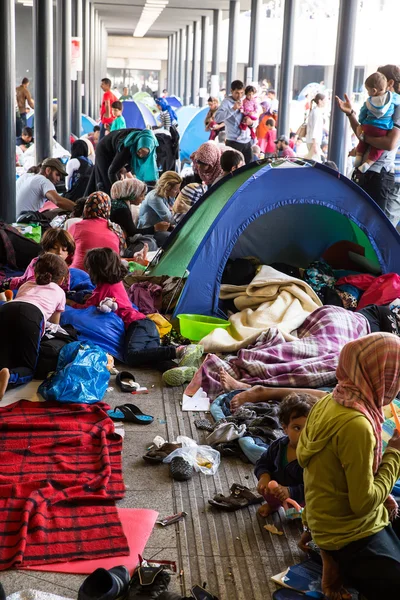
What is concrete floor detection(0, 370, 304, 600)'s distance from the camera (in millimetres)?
2750

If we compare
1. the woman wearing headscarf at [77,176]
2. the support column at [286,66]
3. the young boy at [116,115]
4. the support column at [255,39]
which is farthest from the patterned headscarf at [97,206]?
the support column at [255,39]

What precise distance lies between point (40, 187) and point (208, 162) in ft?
8.42

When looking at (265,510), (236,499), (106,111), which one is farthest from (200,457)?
(106,111)

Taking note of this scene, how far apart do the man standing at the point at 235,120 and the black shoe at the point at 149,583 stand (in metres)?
9.11

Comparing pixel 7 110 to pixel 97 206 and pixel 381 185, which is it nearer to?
pixel 97 206

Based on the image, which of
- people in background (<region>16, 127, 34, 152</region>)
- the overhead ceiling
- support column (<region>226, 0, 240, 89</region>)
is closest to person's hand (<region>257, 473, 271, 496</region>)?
people in background (<region>16, 127, 34, 152</region>)

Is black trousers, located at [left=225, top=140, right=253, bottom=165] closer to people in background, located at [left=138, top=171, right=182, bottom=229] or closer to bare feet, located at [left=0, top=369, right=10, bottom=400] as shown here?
people in background, located at [left=138, top=171, right=182, bottom=229]

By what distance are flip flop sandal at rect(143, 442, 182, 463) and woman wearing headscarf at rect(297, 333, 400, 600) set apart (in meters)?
1.21

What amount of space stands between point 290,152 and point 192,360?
711 cm

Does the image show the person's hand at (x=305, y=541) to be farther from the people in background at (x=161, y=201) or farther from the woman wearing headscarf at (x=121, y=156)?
the woman wearing headscarf at (x=121, y=156)

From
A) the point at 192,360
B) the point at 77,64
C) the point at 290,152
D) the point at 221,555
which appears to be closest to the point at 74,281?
the point at 192,360

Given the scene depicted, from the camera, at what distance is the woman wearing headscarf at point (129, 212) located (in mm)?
7414

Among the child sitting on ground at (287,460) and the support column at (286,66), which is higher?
the support column at (286,66)

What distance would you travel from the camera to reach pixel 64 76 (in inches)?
624
